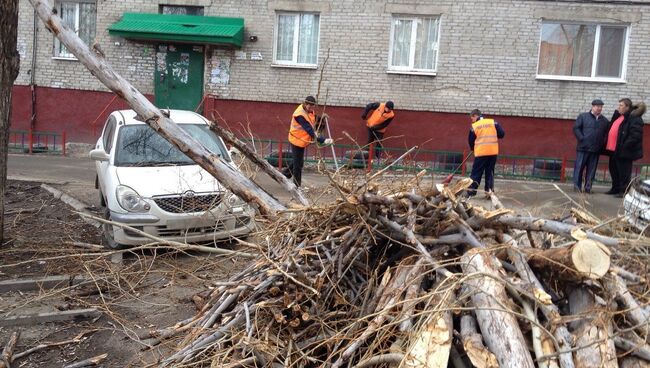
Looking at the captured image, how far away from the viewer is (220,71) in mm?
15156

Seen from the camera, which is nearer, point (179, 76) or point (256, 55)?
point (256, 55)

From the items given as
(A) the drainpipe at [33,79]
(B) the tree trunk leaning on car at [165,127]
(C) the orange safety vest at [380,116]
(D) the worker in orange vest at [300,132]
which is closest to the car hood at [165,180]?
(B) the tree trunk leaning on car at [165,127]

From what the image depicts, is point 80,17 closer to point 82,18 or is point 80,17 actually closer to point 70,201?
point 82,18

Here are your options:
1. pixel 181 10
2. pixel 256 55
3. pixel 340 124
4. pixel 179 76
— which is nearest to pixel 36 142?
pixel 179 76

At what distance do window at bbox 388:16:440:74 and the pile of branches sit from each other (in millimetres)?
10807

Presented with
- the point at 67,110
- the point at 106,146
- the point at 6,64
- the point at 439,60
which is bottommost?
the point at 106,146

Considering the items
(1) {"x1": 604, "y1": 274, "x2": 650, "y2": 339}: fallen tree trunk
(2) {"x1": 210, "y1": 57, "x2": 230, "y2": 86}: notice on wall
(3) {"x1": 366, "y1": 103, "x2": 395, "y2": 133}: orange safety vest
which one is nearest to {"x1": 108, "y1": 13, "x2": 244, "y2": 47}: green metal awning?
(2) {"x1": 210, "y1": 57, "x2": 230, "y2": 86}: notice on wall

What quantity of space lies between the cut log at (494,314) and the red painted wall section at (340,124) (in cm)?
1003

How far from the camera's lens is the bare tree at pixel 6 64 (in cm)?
620

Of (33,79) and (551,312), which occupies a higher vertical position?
(33,79)

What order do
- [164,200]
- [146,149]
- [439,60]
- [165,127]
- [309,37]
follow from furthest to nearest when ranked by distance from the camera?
[309,37], [439,60], [146,149], [164,200], [165,127]

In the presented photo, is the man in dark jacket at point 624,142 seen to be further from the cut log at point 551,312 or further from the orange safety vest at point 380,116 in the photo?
the cut log at point 551,312

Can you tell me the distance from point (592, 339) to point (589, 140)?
9673 mm

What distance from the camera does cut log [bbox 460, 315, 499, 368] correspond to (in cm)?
297
